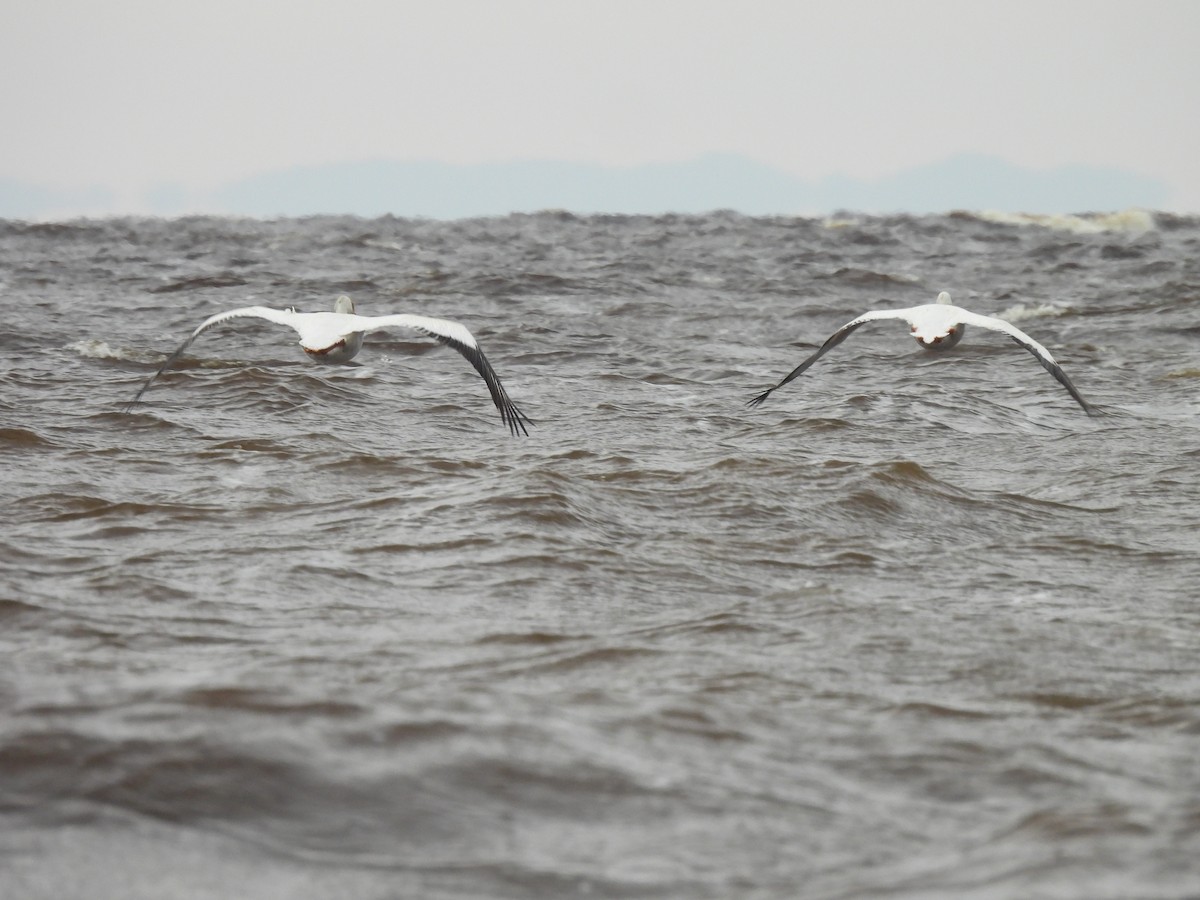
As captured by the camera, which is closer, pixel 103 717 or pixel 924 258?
pixel 103 717

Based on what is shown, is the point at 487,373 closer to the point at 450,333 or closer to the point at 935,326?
the point at 450,333

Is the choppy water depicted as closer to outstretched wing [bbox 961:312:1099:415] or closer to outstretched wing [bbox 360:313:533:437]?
outstretched wing [bbox 961:312:1099:415]

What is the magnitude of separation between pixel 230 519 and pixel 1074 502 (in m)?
5.30

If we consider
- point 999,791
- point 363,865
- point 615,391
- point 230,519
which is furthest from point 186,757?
point 615,391

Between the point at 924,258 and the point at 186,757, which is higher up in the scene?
the point at 924,258

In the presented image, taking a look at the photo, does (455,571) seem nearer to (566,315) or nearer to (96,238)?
(566,315)

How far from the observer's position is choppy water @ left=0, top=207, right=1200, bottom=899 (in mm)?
4273

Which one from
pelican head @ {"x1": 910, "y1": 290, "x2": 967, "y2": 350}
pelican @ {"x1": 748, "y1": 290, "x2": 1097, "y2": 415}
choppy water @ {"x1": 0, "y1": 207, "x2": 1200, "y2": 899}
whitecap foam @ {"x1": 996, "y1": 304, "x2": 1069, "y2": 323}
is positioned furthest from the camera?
whitecap foam @ {"x1": 996, "y1": 304, "x2": 1069, "y2": 323}

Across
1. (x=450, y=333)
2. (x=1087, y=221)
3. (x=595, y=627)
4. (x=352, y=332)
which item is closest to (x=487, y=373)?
(x=450, y=333)

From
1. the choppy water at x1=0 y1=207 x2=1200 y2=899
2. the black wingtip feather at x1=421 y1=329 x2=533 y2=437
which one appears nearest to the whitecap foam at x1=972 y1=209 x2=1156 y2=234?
the choppy water at x1=0 y1=207 x2=1200 y2=899

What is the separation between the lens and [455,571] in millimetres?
7496

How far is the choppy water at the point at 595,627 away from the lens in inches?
168

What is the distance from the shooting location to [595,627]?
661 centimetres

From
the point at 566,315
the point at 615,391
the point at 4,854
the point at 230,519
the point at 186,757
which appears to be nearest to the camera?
the point at 4,854
